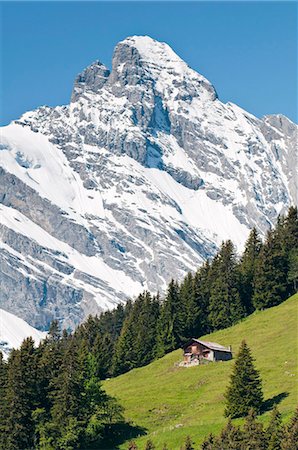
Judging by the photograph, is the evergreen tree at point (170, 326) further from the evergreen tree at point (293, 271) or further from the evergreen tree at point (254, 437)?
the evergreen tree at point (254, 437)

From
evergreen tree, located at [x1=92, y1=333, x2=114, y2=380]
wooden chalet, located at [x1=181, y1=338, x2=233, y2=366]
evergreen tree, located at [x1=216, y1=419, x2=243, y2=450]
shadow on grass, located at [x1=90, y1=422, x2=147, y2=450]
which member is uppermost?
evergreen tree, located at [x1=92, y1=333, x2=114, y2=380]

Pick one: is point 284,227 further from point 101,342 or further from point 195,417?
point 195,417

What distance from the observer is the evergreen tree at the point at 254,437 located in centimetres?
7125

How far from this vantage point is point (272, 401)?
290ft

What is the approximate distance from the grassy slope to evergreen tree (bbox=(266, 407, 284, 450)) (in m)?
5.95

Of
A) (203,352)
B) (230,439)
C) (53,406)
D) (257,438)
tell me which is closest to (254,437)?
(257,438)

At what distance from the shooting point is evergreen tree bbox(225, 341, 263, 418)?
282 feet

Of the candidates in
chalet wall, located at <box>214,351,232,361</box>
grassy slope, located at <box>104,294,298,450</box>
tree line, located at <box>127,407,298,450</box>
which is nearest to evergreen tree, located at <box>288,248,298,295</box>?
grassy slope, located at <box>104,294,298,450</box>

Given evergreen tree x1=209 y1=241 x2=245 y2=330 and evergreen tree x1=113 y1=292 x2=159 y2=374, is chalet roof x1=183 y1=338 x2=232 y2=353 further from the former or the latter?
evergreen tree x1=113 y1=292 x2=159 y2=374

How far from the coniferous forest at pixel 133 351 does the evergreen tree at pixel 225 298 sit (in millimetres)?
138

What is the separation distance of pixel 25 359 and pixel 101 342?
38703 millimetres

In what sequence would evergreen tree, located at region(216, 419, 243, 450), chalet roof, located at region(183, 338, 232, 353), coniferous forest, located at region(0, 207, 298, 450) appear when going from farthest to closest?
chalet roof, located at region(183, 338, 232, 353), coniferous forest, located at region(0, 207, 298, 450), evergreen tree, located at region(216, 419, 243, 450)

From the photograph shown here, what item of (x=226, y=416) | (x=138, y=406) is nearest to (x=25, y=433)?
(x=138, y=406)

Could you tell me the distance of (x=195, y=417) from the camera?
89750mm
